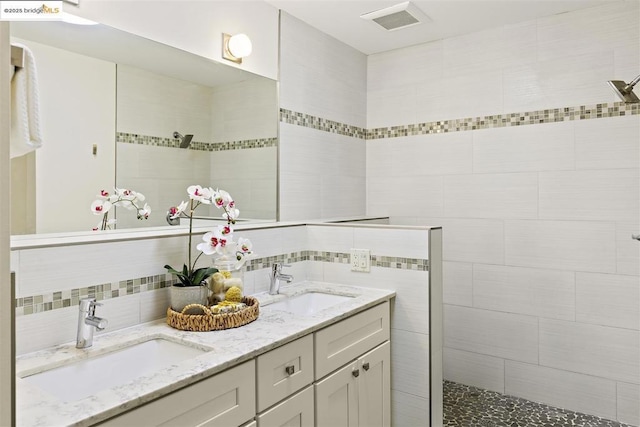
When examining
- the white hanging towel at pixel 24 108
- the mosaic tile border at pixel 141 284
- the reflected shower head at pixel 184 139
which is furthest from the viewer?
the reflected shower head at pixel 184 139

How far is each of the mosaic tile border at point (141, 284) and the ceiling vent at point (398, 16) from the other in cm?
149

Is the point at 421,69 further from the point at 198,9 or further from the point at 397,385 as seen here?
the point at 397,385

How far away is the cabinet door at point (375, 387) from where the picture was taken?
6.48ft

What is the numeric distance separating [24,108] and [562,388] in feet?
10.00

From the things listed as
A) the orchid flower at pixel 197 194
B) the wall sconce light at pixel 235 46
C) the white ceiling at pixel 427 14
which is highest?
the white ceiling at pixel 427 14

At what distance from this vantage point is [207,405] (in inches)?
49.8

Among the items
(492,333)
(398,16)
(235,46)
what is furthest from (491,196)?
(235,46)

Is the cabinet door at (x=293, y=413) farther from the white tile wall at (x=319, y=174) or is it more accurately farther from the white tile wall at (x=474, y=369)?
the white tile wall at (x=474, y=369)

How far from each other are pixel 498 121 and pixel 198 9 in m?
1.97

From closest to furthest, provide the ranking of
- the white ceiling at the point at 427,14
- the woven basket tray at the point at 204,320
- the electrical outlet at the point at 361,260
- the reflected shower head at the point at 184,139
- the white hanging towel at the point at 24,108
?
the white hanging towel at the point at 24,108 → the woven basket tray at the point at 204,320 → the reflected shower head at the point at 184,139 → the electrical outlet at the point at 361,260 → the white ceiling at the point at 427,14

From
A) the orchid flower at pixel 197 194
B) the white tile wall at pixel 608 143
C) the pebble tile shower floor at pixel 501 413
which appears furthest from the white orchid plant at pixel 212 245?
the white tile wall at pixel 608 143

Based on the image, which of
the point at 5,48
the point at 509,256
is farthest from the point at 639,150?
the point at 5,48

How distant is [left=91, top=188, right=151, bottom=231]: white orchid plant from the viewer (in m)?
1.77

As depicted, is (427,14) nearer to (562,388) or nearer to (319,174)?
(319,174)
